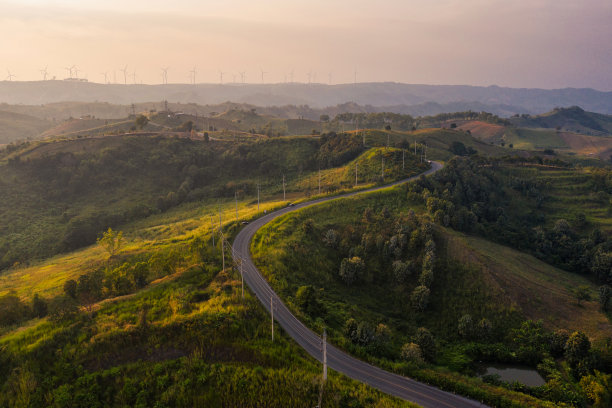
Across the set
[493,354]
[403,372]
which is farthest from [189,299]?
[493,354]

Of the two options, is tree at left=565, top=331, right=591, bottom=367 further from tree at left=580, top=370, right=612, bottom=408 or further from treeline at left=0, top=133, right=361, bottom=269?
treeline at left=0, top=133, right=361, bottom=269

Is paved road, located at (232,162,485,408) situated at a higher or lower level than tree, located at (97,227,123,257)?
lower

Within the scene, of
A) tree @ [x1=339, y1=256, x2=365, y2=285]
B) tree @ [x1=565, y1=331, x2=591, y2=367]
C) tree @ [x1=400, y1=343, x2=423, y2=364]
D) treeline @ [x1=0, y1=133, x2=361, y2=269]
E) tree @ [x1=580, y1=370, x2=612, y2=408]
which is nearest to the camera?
tree @ [x1=580, y1=370, x2=612, y2=408]

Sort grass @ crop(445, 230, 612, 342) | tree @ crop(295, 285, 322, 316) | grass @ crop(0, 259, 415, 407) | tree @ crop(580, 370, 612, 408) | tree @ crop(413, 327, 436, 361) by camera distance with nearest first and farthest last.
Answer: grass @ crop(0, 259, 415, 407)
tree @ crop(580, 370, 612, 408)
tree @ crop(413, 327, 436, 361)
tree @ crop(295, 285, 322, 316)
grass @ crop(445, 230, 612, 342)

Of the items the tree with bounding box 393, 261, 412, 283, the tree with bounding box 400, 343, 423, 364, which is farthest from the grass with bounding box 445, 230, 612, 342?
the tree with bounding box 400, 343, 423, 364

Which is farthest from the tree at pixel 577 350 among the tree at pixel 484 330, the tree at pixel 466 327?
the tree at pixel 466 327

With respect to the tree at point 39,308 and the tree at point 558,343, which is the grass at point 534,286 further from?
the tree at point 39,308

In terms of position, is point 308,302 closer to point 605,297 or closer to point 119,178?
point 605,297
